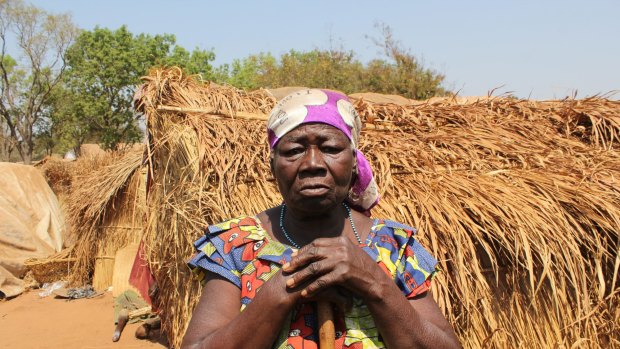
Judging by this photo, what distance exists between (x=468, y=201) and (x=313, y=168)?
1994mm

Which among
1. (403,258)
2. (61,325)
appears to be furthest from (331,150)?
(61,325)

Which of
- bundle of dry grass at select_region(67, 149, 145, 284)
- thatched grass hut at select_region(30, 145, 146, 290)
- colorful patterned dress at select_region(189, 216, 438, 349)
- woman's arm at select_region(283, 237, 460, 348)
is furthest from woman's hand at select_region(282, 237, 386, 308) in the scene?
bundle of dry grass at select_region(67, 149, 145, 284)

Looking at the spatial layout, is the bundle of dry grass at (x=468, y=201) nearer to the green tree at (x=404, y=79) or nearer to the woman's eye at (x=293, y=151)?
the woman's eye at (x=293, y=151)

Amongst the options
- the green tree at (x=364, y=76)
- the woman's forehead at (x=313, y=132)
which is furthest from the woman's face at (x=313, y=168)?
the green tree at (x=364, y=76)

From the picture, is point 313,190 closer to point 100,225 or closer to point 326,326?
point 326,326

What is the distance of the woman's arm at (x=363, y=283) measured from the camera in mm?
1299

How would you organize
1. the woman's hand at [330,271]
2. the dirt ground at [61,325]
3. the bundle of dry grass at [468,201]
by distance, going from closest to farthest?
the woman's hand at [330,271] → the bundle of dry grass at [468,201] → the dirt ground at [61,325]

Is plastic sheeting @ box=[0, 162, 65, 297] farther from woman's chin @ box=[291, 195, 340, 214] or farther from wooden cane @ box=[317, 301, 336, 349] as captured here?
wooden cane @ box=[317, 301, 336, 349]

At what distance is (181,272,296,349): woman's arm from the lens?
4.29 ft

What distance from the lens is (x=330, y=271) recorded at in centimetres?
130

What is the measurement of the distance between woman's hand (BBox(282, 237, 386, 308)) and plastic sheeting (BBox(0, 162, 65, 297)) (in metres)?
8.72

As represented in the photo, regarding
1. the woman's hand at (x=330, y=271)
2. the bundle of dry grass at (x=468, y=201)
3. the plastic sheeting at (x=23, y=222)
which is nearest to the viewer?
the woman's hand at (x=330, y=271)

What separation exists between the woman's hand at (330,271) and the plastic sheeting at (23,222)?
872 cm

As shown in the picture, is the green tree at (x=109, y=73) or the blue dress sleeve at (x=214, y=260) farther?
the green tree at (x=109, y=73)
